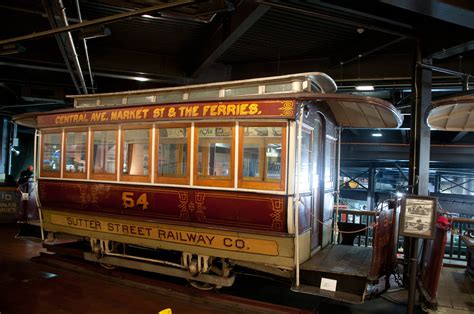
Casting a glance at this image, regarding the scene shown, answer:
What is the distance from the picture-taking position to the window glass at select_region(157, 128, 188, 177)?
5.32 meters

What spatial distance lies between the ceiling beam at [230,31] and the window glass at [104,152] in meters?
3.17

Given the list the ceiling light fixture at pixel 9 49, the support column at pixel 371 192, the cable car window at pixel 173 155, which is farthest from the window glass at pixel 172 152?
the support column at pixel 371 192

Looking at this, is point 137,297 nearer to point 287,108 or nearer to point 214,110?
point 214,110

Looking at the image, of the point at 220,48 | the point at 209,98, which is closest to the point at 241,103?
the point at 209,98

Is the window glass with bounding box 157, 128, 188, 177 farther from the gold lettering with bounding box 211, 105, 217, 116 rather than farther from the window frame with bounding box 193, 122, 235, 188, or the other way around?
the gold lettering with bounding box 211, 105, 217, 116

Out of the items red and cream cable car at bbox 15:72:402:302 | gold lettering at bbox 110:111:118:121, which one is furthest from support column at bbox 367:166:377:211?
gold lettering at bbox 110:111:118:121

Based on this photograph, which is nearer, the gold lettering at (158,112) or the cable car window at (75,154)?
the gold lettering at (158,112)

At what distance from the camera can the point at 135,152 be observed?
5.79 m

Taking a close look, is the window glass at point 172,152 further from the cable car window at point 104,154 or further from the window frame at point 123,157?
the cable car window at point 104,154

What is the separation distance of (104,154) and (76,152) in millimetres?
706

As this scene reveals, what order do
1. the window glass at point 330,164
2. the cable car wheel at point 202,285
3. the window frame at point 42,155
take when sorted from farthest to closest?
1. the window frame at point 42,155
2. the window glass at point 330,164
3. the cable car wheel at point 202,285

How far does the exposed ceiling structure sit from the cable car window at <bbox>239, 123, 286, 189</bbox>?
1.72 metres

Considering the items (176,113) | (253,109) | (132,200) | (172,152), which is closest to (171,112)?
(176,113)

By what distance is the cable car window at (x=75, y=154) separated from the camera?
6.27 m
